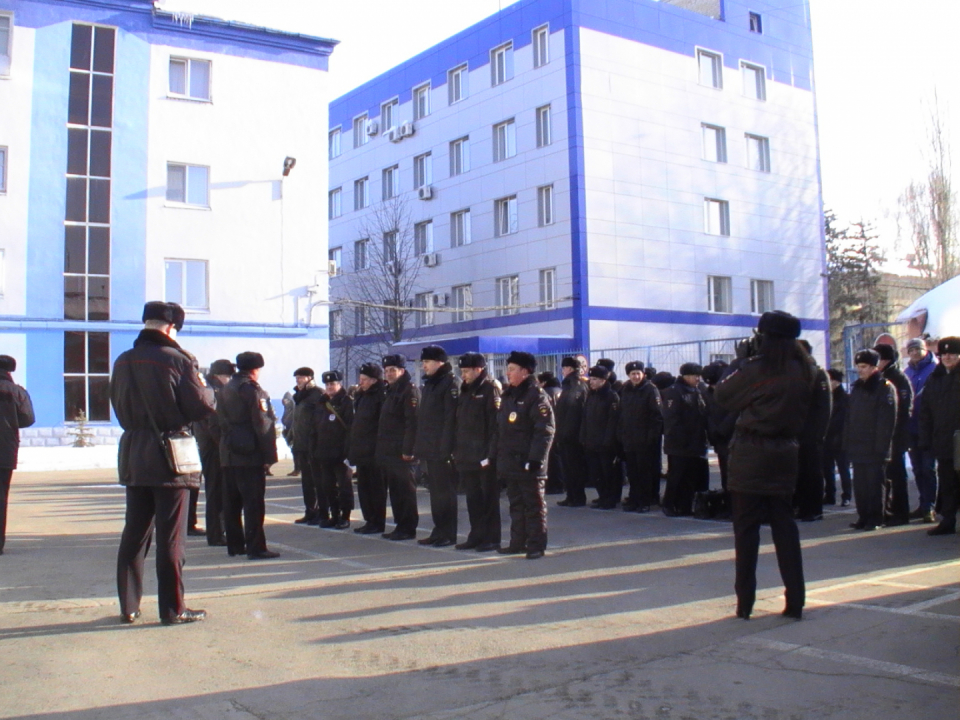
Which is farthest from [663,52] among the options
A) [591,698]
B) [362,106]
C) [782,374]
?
[591,698]

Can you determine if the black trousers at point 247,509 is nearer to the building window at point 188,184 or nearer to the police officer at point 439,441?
the police officer at point 439,441

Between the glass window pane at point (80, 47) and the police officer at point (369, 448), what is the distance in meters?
18.2

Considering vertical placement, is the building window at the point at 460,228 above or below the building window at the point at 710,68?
below

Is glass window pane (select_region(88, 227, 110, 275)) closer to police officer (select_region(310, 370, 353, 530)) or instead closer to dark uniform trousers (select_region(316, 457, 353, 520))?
police officer (select_region(310, 370, 353, 530))

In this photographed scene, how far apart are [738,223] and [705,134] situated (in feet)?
11.2

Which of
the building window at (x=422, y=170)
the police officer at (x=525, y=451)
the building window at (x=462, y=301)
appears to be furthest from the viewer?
the building window at (x=422, y=170)

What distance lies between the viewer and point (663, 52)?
108 ft

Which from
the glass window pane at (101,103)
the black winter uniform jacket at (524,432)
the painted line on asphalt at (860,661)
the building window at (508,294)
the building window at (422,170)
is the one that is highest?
the building window at (422,170)

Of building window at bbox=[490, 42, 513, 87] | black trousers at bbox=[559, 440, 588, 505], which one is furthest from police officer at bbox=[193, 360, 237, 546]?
building window at bbox=[490, 42, 513, 87]

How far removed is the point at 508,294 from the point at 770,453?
27.8 meters

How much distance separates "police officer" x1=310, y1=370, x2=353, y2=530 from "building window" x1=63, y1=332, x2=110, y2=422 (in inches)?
610

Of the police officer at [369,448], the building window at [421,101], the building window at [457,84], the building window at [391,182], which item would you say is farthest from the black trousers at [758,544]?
the building window at [391,182]

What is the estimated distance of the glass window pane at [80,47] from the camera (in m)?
24.6

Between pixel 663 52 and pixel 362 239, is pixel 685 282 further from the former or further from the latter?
pixel 362 239
